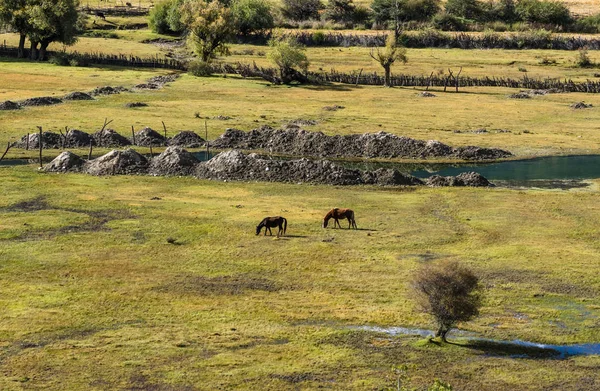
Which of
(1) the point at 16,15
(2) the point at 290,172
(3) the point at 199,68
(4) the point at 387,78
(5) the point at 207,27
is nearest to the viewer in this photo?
(2) the point at 290,172

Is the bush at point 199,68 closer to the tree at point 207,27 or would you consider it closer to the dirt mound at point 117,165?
the tree at point 207,27

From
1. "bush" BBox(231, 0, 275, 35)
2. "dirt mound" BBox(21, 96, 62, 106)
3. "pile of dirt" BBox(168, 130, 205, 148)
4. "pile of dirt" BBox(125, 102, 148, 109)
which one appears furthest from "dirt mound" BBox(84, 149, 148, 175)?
"bush" BBox(231, 0, 275, 35)

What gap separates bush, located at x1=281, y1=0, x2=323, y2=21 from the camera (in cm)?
17462

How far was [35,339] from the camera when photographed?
98.8ft

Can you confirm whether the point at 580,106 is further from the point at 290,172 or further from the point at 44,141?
the point at 44,141

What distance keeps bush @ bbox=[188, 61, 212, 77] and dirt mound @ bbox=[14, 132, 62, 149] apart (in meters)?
Answer: 45.6

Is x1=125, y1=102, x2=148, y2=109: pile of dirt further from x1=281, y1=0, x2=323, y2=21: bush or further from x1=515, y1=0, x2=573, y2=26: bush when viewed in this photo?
x1=515, y1=0, x2=573, y2=26: bush

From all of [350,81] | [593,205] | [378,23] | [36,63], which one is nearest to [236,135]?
[593,205]

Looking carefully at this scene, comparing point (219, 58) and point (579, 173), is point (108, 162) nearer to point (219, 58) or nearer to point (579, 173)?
A: point (579, 173)

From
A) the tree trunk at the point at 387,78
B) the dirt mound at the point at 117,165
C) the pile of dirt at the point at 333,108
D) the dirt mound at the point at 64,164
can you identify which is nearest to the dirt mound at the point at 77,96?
the pile of dirt at the point at 333,108

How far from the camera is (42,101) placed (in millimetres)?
86562

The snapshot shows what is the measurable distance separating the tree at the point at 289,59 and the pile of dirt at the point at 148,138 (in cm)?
3665

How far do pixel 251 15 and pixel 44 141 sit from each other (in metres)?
81.6

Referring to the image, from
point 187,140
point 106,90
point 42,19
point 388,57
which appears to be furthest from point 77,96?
point 388,57
